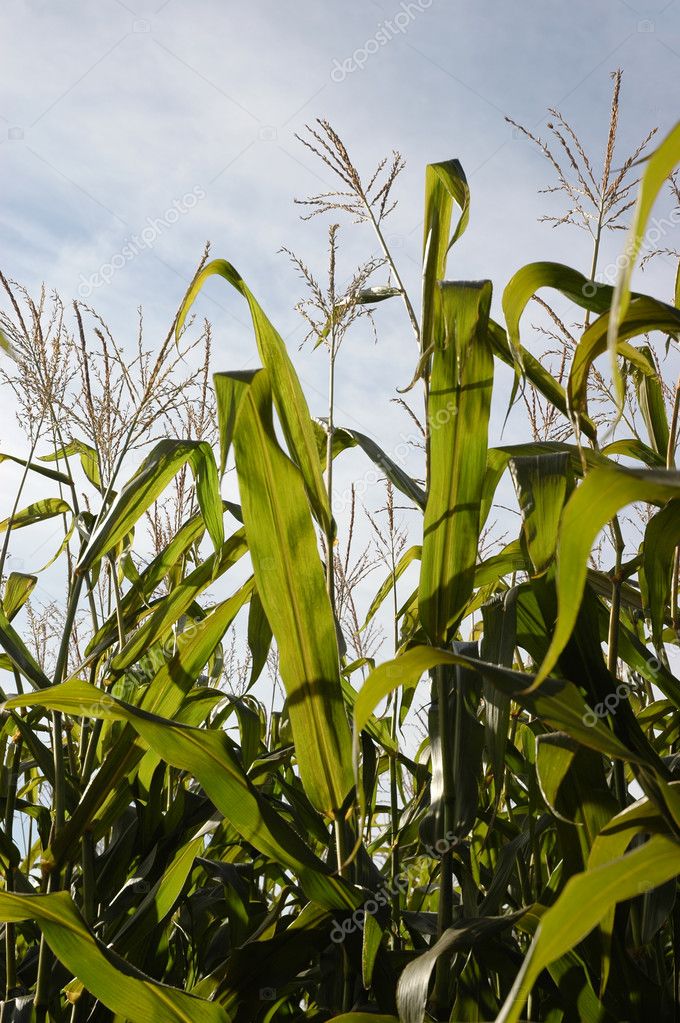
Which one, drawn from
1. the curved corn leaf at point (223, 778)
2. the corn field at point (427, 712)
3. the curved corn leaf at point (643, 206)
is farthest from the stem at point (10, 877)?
the curved corn leaf at point (643, 206)

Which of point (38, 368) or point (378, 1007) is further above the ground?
point (38, 368)

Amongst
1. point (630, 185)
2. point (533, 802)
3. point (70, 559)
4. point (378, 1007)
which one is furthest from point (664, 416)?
point (70, 559)

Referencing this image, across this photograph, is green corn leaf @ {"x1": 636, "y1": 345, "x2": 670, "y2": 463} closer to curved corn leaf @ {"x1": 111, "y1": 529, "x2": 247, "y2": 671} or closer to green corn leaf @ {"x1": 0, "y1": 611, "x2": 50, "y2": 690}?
curved corn leaf @ {"x1": 111, "y1": 529, "x2": 247, "y2": 671}

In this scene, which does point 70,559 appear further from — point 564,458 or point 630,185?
point 630,185

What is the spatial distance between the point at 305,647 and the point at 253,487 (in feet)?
0.51

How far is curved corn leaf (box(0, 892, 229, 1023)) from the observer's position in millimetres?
646

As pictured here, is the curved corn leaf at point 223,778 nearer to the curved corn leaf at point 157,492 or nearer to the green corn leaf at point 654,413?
the curved corn leaf at point 157,492

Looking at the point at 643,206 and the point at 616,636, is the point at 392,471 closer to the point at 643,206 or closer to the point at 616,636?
the point at 616,636

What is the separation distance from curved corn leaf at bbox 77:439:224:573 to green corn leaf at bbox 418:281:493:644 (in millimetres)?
299

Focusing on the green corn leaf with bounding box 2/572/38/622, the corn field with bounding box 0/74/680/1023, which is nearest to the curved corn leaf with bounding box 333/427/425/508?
the corn field with bounding box 0/74/680/1023

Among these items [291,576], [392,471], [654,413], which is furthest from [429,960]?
[654,413]

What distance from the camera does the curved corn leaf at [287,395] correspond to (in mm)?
763

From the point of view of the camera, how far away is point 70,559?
45.8 inches

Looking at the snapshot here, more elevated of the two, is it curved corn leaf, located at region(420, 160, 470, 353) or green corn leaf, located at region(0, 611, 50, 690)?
curved corn leaf, located at region(420, 160, 470, 353)
